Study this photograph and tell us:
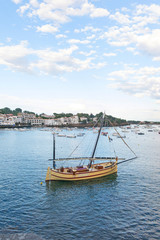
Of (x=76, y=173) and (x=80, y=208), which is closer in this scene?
(x=80, y=208)

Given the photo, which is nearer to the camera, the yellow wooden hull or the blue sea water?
the blue sea water

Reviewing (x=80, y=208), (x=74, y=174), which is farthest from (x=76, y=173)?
(x=80, y=208)

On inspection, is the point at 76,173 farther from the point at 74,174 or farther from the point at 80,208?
the point at 80,208

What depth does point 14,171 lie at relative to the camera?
39.2 m

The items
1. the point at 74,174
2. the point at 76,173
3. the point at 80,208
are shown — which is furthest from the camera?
the point at 76,173

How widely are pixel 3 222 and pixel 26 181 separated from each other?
13.2 meters

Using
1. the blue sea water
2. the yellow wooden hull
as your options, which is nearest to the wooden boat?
the yellow wooden hull

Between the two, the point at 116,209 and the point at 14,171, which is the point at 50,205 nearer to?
the point at 116,209

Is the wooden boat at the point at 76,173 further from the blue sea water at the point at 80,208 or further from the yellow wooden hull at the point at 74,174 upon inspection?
the blue sea water at the point at 80,208

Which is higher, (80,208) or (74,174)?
(74,174)

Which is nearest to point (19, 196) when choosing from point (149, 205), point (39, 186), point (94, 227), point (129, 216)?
point (39, 186)

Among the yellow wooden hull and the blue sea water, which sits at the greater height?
the yellow wooden hull

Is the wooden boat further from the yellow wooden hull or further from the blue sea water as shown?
the blue sea water

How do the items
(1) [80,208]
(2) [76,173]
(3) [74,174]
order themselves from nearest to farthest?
(1) [80,208] → (3) [74,174] → (2) [76,173]
